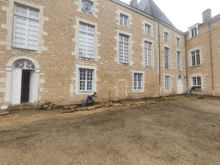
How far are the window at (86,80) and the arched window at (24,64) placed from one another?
2997mm

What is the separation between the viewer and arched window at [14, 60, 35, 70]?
5.45 m

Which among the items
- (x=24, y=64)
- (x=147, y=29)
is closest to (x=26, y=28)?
(x=24, y=64)

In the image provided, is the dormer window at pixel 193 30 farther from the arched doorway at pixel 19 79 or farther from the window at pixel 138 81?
the arched doorway at pixel 19 79

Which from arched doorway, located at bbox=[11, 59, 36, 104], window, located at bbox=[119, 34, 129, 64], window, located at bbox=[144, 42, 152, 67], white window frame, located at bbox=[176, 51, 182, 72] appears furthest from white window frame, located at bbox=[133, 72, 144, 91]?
arched doorway, located at bbox=[11, 59, 36, 104]

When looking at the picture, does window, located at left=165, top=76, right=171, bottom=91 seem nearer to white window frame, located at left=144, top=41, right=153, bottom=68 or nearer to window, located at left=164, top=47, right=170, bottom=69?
window, located at left=164, top=47, right=170, bottom=69

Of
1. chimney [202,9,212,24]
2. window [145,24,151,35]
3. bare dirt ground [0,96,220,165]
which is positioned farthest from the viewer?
chimney [202,9,212,24]

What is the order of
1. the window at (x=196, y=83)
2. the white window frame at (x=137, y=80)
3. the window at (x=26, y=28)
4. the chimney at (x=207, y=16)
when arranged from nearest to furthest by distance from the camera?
the window at (x=26, y=28) < the white window frame at (x=137, y=80) < the chimney at (x=207, y=16) < the window at (x=196, y=83)

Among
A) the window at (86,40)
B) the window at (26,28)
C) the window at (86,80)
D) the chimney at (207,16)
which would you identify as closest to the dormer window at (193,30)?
the chimney at (207,16)

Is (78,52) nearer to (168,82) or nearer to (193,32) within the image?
(168,82)

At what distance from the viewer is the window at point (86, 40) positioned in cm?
730

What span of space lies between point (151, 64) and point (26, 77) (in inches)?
473

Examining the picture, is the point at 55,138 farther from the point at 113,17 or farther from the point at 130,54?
the point at 113,17

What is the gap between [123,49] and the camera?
905 cm

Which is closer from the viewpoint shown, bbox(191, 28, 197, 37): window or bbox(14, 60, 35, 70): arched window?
bbox(14, 60, 35, 70): arched window
